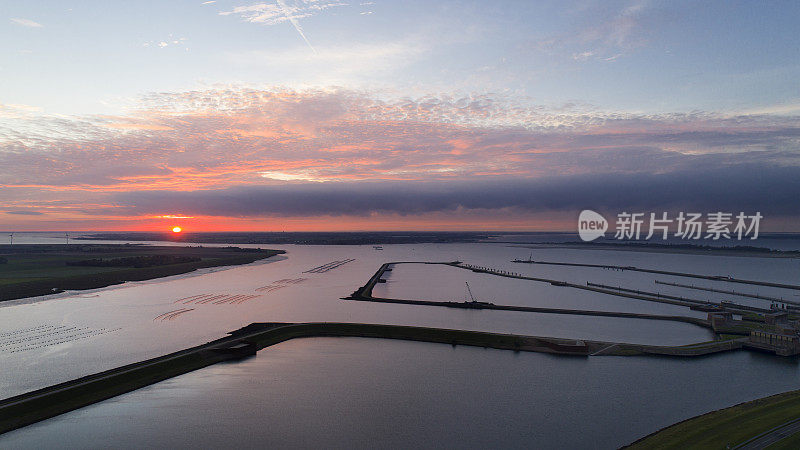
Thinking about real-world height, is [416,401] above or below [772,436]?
below

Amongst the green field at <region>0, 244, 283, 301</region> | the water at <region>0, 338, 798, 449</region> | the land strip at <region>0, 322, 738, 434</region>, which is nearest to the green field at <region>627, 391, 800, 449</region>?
the water at <region>0, 338, 798, 449</region>

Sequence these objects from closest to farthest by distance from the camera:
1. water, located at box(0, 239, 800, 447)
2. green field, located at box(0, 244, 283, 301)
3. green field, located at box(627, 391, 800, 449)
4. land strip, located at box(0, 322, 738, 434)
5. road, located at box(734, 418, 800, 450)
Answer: road, located at box(734, 418, 800, 450) → green field, located at box(627, 391, 800, 449) → water, located at box(0, 239, 800, 447) → land strip, located at box(0, 322, 738, 434) → green field, located at box(0, 244, 283, 301)

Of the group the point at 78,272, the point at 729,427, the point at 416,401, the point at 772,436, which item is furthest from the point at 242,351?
the point at 78,272

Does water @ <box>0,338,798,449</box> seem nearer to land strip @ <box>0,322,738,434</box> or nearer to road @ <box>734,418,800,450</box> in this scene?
land strip @ <box>0,322,738,434</box>

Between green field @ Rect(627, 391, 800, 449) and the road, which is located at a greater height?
the road

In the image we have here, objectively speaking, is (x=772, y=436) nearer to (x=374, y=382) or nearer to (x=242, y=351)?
(x=374, y=382)

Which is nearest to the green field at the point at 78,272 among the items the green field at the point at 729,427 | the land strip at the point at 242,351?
the land strip at the point at 242,351

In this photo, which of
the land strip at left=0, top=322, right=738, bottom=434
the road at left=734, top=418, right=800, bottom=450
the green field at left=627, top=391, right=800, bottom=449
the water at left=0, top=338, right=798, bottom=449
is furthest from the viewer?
the land strip at left=0, top=322, right=738, bottom=434
